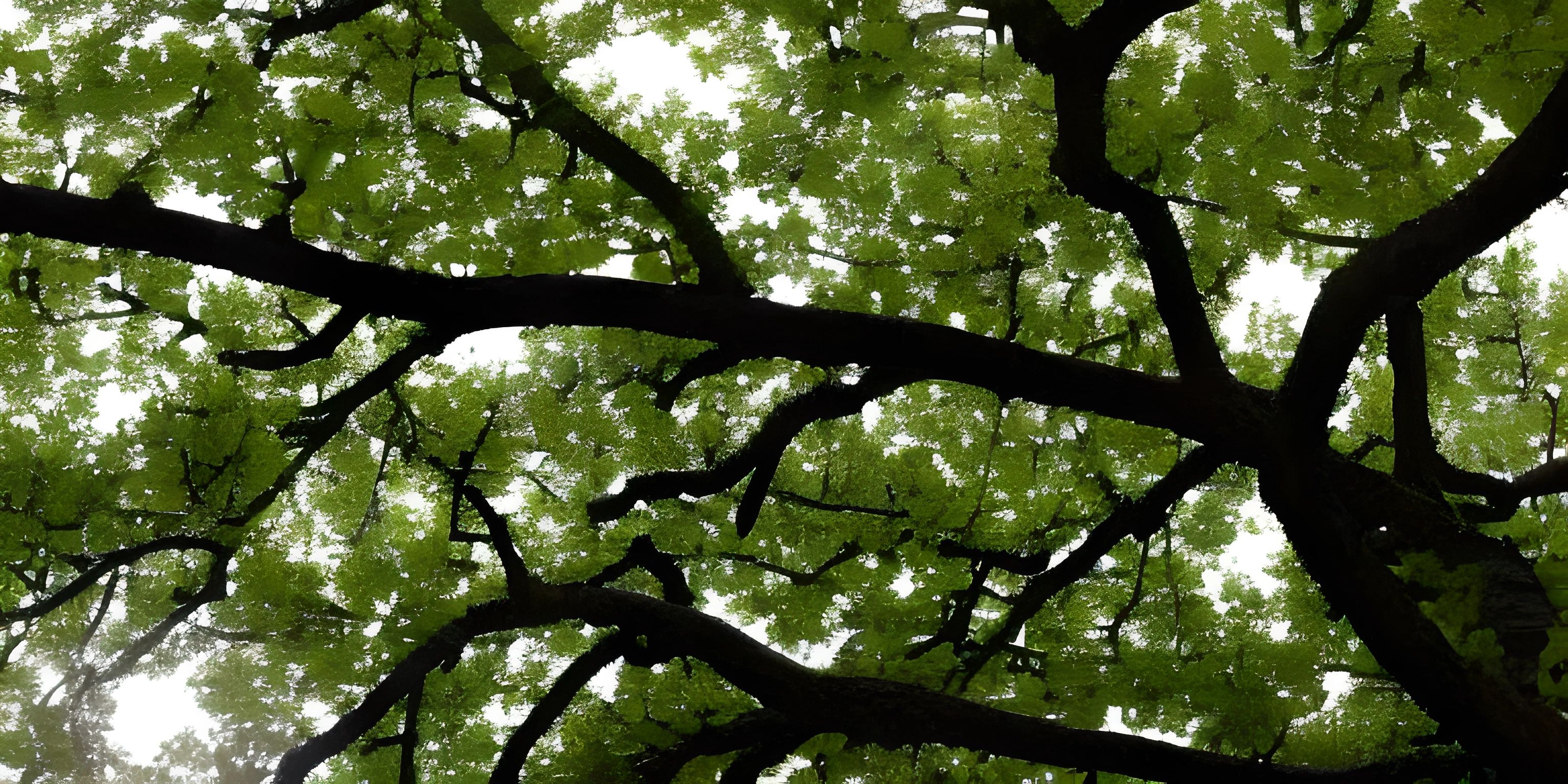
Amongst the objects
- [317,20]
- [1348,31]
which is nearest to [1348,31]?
[1348,31]

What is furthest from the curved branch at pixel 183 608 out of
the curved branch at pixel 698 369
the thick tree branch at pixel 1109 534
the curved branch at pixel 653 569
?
the thick tree branch at pixel 1109 534

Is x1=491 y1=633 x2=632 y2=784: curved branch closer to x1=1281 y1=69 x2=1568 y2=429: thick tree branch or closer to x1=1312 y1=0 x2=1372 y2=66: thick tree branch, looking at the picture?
x1=1281 y1=69 x2=1568 y2=429: thick tree branch

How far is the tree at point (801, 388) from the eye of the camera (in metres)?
4.18

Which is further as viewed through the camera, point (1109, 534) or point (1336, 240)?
point (1109, 534)

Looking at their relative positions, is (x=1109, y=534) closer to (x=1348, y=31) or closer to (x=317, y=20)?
(x=1348, y=31)

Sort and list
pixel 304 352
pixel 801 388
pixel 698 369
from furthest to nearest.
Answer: pixel 801 388, pixel 698 369, pixel 304 352

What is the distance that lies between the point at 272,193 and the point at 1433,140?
19.5ft

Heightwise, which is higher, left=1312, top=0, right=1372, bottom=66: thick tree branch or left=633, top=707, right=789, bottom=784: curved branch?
left=1312, top=0, right=1372, bottom=66: thick tree branch

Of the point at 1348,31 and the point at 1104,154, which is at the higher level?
the point at 1348,31

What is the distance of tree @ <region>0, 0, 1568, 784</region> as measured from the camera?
4.18 metres

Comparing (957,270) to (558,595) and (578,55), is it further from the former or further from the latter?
(558,595)

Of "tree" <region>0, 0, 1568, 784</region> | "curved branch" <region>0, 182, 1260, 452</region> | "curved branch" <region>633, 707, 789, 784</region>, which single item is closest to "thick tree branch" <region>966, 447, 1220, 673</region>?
"tree" <region>0, 0, 1568, 784</region>

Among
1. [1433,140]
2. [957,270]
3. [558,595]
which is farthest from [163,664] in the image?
[1433,140]

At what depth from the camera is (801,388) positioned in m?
6.29
